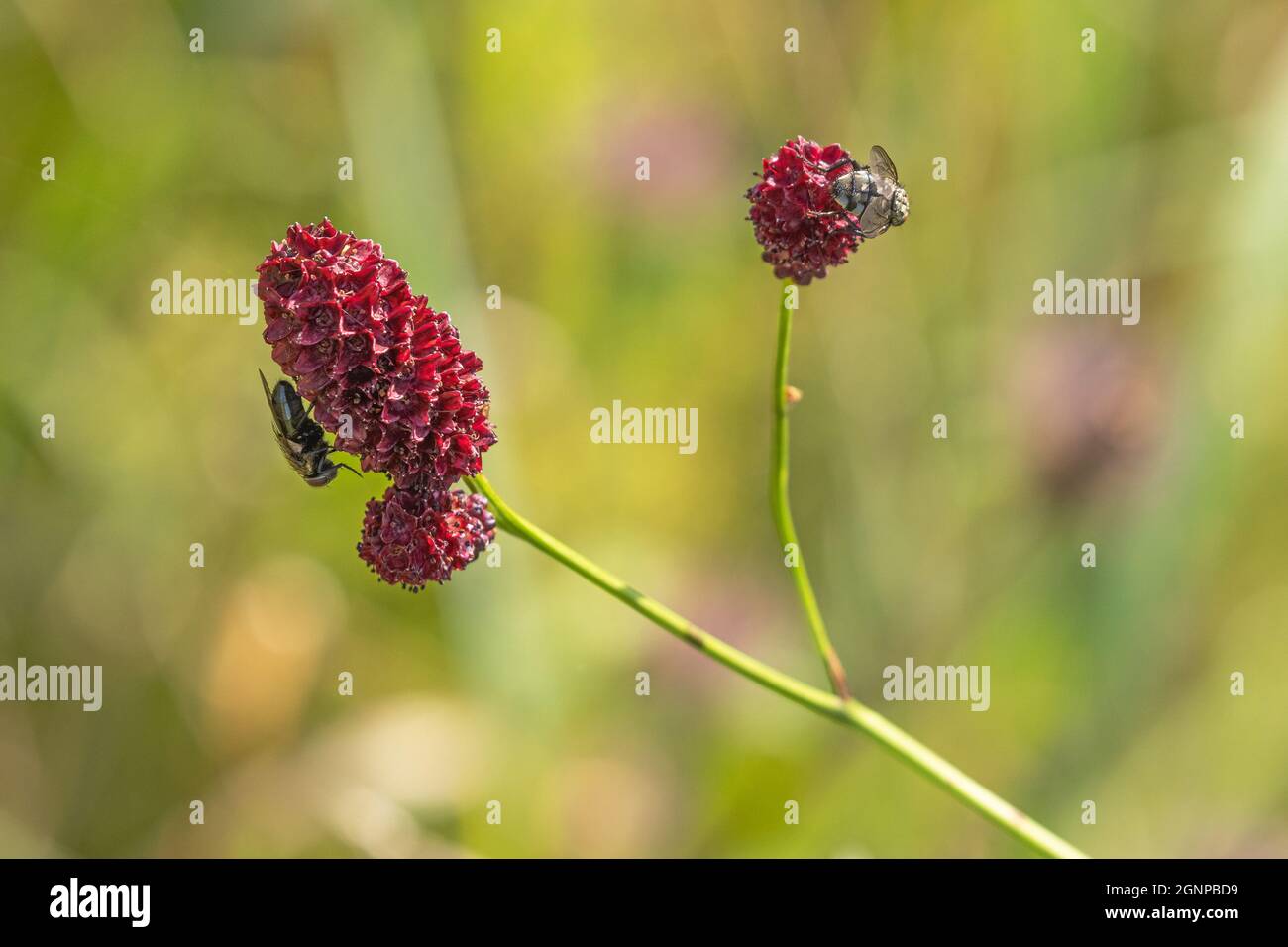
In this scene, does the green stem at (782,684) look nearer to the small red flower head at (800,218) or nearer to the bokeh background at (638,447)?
the small red flower head at (800,218)

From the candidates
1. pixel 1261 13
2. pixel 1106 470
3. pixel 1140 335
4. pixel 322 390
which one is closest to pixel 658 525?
pixel 1106 470

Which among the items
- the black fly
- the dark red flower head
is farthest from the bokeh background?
the dark red flower head

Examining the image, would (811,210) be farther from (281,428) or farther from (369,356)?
(281,428)

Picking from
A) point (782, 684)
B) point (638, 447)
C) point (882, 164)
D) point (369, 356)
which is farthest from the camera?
point (638, 447)

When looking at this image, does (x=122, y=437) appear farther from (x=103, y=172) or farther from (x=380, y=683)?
(x=380, y=683)

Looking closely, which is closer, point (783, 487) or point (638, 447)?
point (783, 487)

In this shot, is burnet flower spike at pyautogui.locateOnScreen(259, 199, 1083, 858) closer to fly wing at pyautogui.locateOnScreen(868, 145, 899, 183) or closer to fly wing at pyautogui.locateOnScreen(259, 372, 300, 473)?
fly wing at pyautogui.locateOnScreen(259, 372, 300, 473)

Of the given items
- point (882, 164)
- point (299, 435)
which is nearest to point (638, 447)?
point (882, 164)
